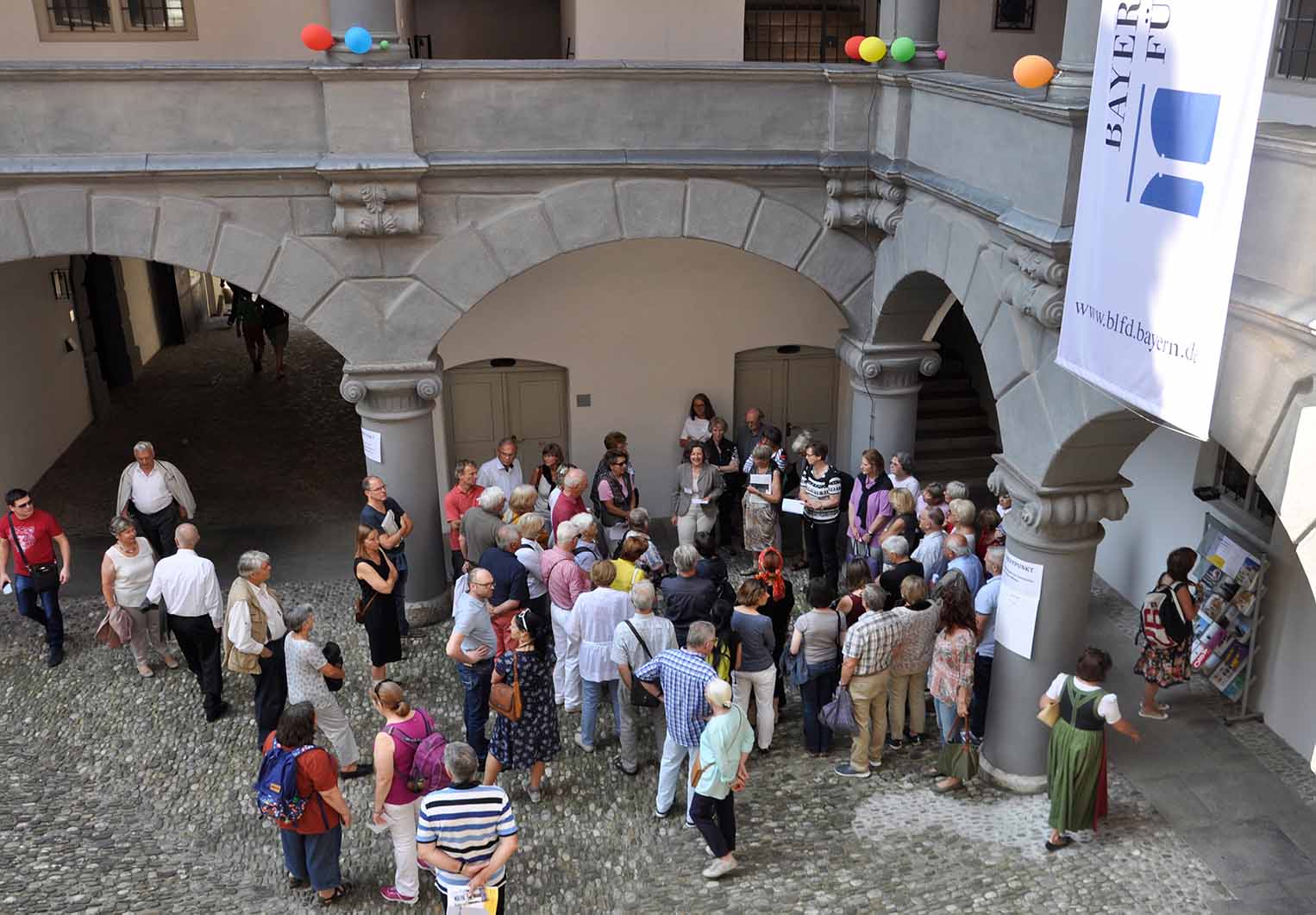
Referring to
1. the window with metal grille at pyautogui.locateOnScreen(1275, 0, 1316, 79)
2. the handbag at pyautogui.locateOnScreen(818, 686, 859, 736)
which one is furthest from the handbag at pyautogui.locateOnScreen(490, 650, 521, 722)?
the window with metal grille at pyautogui.locateOnScreen(1275, 0, 1316, 79)

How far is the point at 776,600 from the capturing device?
9297mm

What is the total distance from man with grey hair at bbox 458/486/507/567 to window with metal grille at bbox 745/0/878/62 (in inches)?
272

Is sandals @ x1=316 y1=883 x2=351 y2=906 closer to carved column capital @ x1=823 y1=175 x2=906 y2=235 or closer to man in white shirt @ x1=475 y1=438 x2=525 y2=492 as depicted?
man in white shirt @ x1=475 y1=438 x2=525 y2=492

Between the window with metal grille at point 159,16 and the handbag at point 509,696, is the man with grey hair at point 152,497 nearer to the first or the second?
the window with metal grille at point 159,16

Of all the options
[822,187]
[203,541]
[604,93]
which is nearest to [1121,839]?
[822,187]

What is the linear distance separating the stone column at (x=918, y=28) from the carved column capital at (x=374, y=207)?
13.9 ft

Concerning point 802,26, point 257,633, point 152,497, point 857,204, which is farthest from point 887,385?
point 152,497

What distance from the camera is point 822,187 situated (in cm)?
1096

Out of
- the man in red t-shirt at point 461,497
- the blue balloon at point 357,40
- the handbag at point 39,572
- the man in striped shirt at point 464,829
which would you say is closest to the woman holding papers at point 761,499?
the man in red t-shirt at point 461,497

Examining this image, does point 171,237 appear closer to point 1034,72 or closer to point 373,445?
point 373,445

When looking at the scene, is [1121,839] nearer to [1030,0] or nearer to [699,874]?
[699,874]

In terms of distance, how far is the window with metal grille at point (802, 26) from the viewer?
555 inches

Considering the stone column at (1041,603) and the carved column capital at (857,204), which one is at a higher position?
the carved column capital at (857,204)

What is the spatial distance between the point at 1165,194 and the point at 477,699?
574cm
